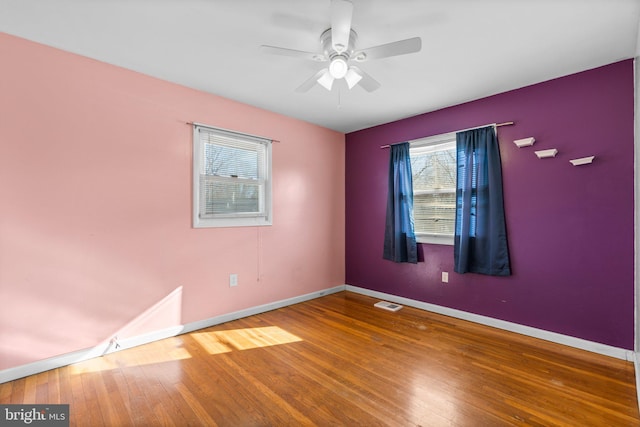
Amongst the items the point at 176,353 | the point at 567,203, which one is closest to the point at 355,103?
the point at 567,203

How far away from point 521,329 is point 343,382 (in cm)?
202

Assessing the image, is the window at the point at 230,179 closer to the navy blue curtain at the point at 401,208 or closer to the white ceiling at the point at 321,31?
the white ceiling at the point at 321,31

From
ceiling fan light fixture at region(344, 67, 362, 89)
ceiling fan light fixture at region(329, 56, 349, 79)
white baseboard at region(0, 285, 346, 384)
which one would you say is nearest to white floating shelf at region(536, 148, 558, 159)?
ceiling fan light fixture at region(344, 67, 362, 89)

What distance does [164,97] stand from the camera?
276 centimetres

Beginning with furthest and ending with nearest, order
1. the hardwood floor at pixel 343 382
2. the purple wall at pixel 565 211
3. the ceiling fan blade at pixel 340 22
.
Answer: the purple wall at pixel 565 211
the hardwood floor at pixel 343 382
the ceiling fan blade at pixel 340 22

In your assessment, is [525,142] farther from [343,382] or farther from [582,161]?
[343,382]

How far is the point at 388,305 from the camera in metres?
3.71

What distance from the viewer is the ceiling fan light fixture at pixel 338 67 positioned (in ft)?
6.42

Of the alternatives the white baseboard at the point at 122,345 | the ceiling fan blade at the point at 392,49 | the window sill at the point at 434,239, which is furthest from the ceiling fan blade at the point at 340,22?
the white baseboard at the point at 122,345

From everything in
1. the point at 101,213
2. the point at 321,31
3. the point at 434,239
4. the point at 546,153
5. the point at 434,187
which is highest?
the point at 321,31

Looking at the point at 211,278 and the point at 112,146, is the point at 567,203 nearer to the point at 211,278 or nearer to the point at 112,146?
the point at 211,278

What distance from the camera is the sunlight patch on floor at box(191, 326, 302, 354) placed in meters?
2.60

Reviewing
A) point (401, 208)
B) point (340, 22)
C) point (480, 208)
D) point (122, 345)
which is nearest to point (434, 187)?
point (401, 208)

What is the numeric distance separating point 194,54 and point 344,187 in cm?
279
